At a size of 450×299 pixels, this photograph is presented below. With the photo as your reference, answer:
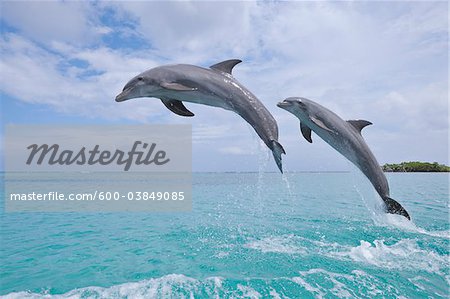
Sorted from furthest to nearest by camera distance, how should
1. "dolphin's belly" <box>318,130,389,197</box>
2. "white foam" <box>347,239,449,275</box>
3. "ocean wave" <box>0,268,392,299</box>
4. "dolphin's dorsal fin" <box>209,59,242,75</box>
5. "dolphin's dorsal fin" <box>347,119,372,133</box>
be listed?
"white foam" <box>347,239,449,275</box>, "ocean wave" <box>0,268,392,299</box>, "dolphin's dorsal fin" <box>347,119,372,133</box>, "dolphin's belly" <box>318,130,389,197</box>, "dolphin's dorsal fin" <box>209,59,242,75</box>

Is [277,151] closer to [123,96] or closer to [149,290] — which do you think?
[123,96]

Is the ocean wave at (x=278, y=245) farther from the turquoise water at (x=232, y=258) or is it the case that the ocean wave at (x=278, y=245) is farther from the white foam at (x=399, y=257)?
the white foam at (x=399, y=257)

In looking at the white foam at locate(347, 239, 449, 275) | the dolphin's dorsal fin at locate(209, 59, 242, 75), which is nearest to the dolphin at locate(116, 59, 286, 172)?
the dolphin's dorsal fin at locate(209, 59, 242, 75)

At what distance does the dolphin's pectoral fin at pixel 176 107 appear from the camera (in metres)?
5.75

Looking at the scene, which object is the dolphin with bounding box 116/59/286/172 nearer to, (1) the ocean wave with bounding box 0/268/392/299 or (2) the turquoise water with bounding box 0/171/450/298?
(2) the turquoise water with bounding box 0/171/450/298

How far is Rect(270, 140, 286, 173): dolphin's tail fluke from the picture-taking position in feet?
17.8

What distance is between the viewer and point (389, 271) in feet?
32.0

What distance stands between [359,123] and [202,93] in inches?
150

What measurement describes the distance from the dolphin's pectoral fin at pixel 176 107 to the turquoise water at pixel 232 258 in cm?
284

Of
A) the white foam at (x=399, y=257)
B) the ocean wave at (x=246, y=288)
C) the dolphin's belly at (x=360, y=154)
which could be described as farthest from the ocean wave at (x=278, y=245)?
the dolphin's belly at (x=360, y=154)

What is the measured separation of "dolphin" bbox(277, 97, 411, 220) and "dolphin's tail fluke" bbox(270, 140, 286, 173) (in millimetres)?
1257

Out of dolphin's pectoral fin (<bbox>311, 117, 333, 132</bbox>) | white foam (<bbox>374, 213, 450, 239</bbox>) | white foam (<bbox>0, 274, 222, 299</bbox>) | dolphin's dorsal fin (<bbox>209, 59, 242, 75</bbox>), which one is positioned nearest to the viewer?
dolphin's dorsal fin (<bbox>209, 59, 242, 75</bbox>)

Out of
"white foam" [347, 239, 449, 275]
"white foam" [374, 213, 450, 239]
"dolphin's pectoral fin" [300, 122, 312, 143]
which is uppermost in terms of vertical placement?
"dolphin's pectoral fin" [300, 122, 312, 143]

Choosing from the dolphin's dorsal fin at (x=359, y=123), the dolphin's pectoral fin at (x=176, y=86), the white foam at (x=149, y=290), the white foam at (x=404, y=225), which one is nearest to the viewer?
the dolphin's pectoral fin at (x=176, y=86)
